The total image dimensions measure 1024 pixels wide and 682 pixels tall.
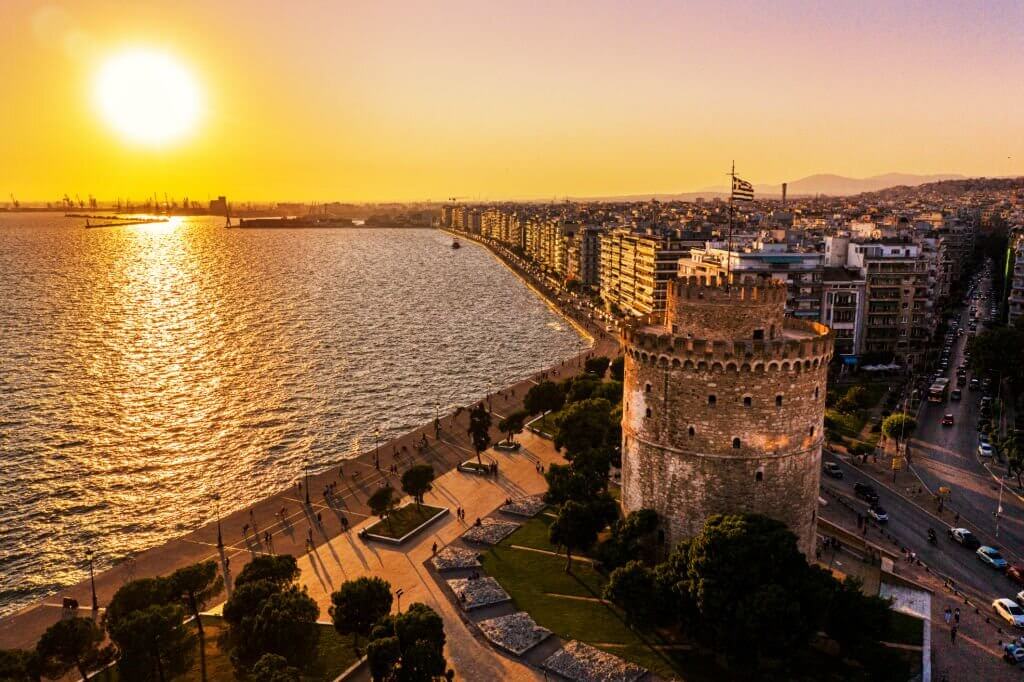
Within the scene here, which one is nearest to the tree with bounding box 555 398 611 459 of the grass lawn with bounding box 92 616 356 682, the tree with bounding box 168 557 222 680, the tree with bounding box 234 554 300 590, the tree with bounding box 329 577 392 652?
the tree with bounding box 329 577 392 652

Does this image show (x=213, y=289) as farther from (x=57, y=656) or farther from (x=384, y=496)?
(x=57, y=656)

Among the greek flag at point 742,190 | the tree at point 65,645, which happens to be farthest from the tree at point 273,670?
the greek flag at point 742,190

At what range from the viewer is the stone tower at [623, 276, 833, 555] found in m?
39.8

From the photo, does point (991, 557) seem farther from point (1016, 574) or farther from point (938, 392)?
point (938, 392)

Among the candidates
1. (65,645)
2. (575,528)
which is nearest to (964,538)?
(575,528)

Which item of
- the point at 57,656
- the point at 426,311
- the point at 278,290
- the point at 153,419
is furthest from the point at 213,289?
the point at 57,656

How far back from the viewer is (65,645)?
34.5 metres

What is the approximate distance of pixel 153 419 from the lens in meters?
83.8

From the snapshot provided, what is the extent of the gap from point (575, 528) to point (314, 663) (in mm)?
15889

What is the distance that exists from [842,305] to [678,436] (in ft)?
221

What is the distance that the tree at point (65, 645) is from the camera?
3434 cm

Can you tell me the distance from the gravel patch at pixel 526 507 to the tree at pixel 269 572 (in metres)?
17.5

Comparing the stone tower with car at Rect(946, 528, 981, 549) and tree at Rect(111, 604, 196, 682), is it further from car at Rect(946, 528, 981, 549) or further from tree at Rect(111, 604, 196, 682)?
tree at Rect(111, 604, 196, 682)

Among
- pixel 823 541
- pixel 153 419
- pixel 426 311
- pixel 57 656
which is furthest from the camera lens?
pixel 426 311
